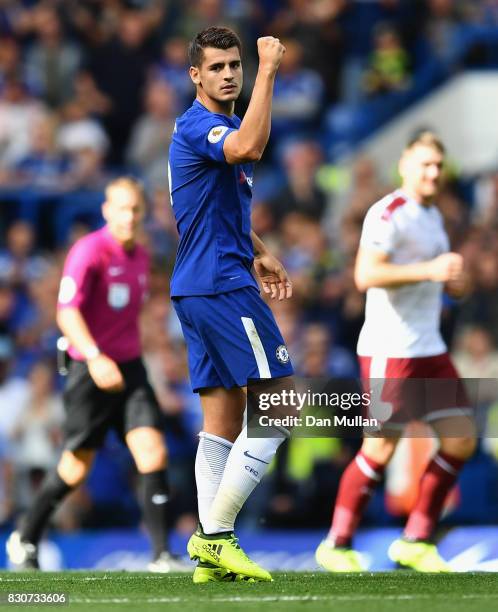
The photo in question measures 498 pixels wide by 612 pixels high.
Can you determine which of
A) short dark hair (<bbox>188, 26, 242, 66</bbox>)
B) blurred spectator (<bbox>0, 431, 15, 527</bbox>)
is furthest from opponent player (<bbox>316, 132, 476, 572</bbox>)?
blurred spectator (<bbox>0, 431, 15, 527</bbox>)

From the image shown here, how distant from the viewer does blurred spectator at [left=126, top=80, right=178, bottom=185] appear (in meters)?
13.9

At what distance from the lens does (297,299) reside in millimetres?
11992

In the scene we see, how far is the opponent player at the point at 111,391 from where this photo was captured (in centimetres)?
790

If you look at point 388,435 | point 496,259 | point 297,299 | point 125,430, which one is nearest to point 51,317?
point 297,299

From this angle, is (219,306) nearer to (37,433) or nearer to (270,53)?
(270,53)

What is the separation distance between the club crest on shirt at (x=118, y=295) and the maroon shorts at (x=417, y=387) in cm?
149

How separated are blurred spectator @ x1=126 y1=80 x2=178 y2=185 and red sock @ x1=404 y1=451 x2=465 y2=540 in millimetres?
6988

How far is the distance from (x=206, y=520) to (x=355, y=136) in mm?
8778

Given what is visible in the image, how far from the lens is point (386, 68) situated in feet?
47.6

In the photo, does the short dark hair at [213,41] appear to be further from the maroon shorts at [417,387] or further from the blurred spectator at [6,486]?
the blurred spectator at [6,486]

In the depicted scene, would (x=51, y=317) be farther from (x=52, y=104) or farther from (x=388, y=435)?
(x=388, y=435)
